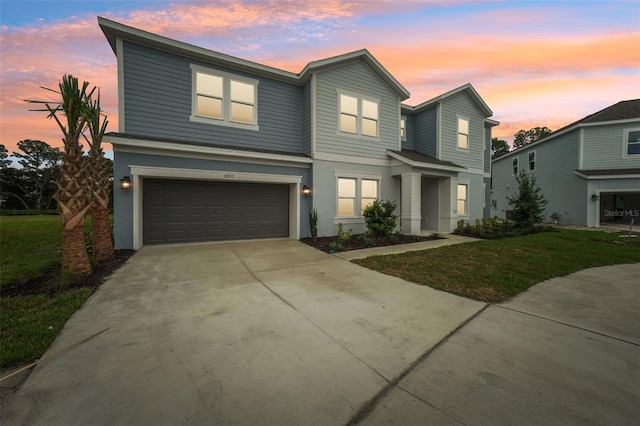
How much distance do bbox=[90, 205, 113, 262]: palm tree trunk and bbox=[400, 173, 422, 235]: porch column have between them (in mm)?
10082

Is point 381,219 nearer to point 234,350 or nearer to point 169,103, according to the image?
point 234,350

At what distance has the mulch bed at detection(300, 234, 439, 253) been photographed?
834 centimetres

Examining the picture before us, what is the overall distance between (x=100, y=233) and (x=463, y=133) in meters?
16.2

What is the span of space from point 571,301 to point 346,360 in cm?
399

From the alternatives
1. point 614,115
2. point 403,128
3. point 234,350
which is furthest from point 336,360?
point 614,115

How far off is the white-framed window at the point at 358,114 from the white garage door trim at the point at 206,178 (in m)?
3.22

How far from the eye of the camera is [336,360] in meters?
2.44

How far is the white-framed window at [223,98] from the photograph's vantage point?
879 cm

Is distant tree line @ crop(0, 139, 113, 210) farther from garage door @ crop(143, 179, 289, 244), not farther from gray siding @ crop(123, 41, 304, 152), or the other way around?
garage door @ crop(143, 179, 289, 244)

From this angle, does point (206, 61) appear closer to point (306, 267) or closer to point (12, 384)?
point (306, 267)

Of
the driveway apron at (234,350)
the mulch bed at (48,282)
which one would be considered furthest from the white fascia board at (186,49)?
the driveway apron at (234,350)

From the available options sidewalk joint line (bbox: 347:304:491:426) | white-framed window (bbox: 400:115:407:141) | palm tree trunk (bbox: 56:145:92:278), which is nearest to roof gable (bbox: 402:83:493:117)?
white-framed window (bbox: 400:115:407:141)

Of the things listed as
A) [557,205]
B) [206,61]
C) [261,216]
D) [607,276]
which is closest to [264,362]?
[607,276]

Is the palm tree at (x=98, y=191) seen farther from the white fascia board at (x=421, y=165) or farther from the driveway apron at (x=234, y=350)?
the white fascia board at (x=421, y=165)
